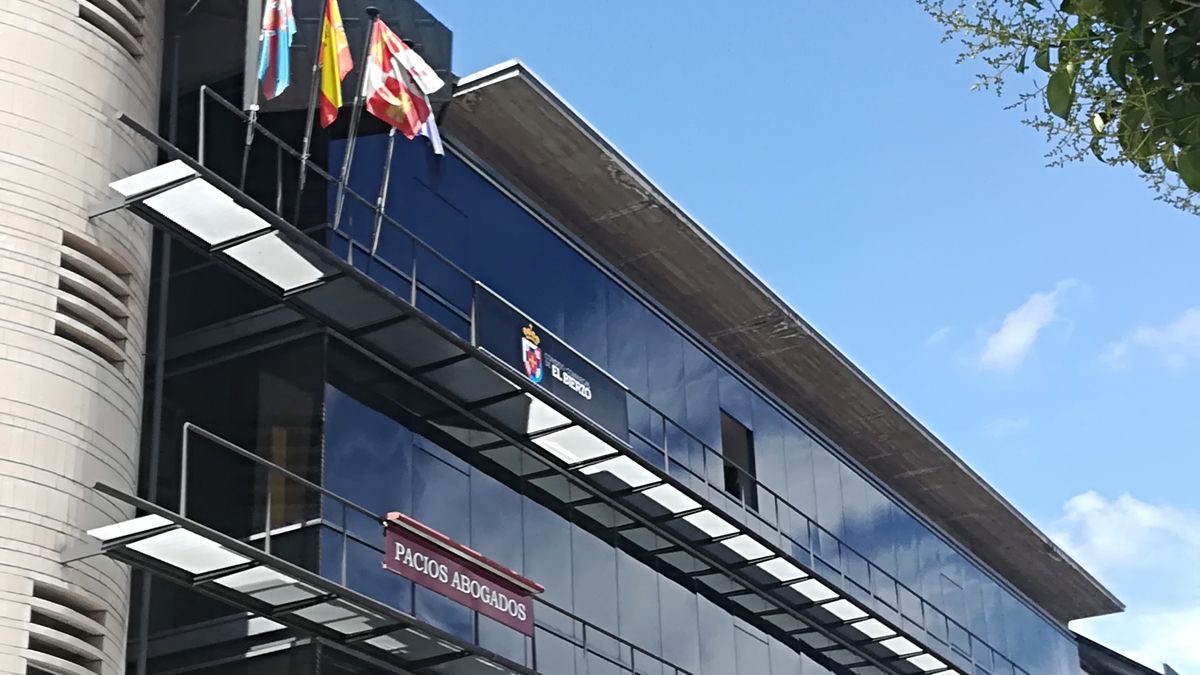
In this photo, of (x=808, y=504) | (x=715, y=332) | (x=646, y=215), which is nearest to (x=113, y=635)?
(x=646, y=215)

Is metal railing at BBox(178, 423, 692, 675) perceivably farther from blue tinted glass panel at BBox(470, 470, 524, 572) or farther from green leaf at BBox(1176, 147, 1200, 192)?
green leaf at BBox(1176, 147, 1200, 192)

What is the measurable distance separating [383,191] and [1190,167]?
725 inches

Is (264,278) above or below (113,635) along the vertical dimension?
above

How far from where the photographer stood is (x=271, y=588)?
68.0ft

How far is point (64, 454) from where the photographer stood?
20.5 meters

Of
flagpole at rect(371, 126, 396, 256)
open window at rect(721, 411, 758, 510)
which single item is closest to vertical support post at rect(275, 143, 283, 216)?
flagpole at rect(371, 126, 396, 256)

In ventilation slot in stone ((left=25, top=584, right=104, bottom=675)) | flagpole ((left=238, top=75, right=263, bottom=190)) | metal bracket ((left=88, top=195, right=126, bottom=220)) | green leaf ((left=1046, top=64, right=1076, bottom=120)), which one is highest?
flagpole ((left=238, top=75, right=263, bottom=190))

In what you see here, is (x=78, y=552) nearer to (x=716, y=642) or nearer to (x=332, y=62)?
(x=332, y=62)

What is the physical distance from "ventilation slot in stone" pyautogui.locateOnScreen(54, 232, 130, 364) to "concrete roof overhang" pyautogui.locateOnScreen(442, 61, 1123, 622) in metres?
6.43

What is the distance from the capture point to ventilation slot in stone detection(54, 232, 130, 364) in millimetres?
21328

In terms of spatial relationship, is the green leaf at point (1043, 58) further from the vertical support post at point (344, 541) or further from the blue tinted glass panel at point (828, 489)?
the blue tinted glass panel at point (828, 489)

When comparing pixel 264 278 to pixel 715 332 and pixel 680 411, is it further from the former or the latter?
pixel 715 332

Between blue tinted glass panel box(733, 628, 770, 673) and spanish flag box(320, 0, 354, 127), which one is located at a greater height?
spanish flag box(320, 0, 354, 127)

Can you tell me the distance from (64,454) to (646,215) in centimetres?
1292
